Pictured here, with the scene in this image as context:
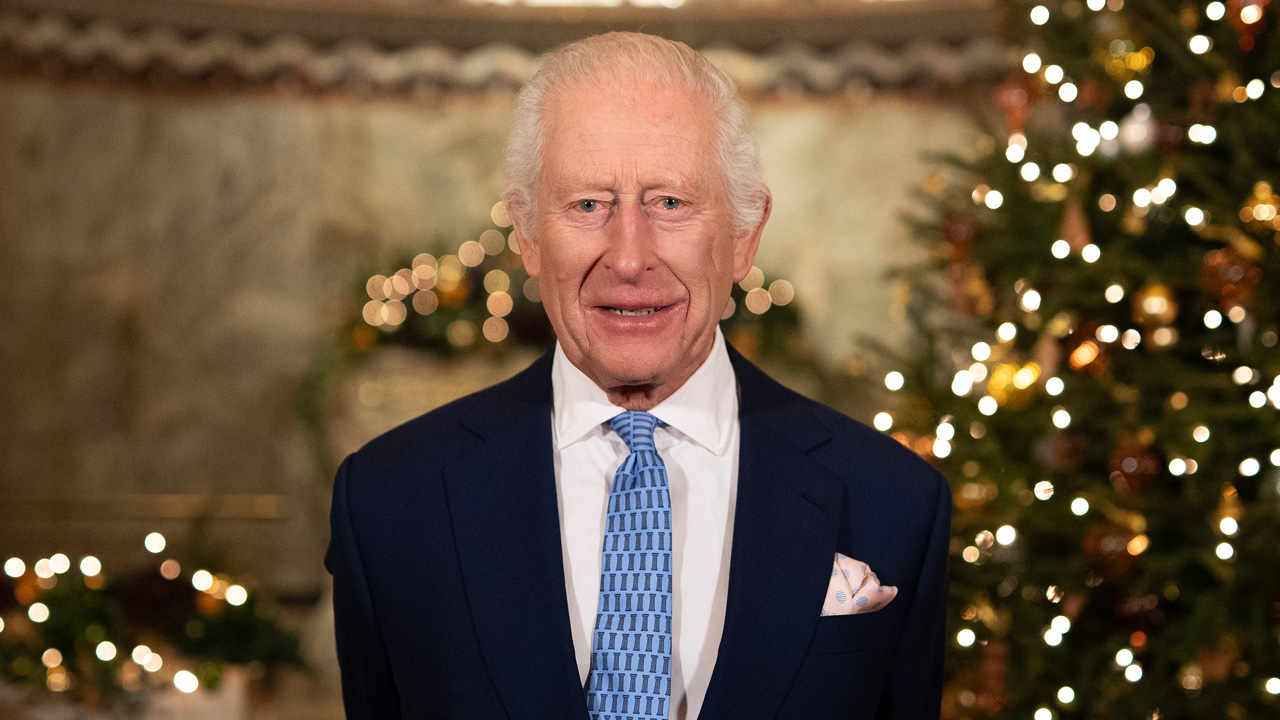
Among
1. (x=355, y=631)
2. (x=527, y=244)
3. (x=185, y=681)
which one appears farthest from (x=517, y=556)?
(x=185, y=681)

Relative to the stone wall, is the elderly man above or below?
above

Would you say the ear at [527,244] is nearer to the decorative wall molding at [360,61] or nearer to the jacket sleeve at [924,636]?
the jacket sleeve at [924,636]

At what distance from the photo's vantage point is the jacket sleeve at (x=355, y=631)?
1.52 meters

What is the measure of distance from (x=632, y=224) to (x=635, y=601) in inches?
19.3

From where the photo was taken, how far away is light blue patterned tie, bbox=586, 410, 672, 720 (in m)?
1.40

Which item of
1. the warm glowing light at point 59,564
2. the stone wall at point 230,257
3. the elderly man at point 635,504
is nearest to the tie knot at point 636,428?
the elderly man at point 635,504

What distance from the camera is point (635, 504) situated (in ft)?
4.80

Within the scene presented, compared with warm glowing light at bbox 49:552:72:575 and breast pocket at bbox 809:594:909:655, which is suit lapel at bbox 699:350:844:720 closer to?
breast pocket at bbox 809:594:909:655

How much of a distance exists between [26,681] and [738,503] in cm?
323

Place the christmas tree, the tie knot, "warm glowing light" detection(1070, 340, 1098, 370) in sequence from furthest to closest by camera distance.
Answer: "warm glowing light" detection(1070, 340, 1098, 370)
the christmas tree
the tie knot

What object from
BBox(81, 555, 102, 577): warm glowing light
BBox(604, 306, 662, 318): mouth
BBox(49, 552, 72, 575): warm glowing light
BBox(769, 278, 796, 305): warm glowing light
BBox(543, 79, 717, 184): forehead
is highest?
BBox(543, 79, 717, 184): forehead

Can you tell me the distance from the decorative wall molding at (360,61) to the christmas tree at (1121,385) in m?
2.90

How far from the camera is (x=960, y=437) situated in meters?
3.37

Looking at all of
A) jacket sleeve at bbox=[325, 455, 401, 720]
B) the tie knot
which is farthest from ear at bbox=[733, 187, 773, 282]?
jacket sleeve at bbox=[325, 455, 401, 720]
